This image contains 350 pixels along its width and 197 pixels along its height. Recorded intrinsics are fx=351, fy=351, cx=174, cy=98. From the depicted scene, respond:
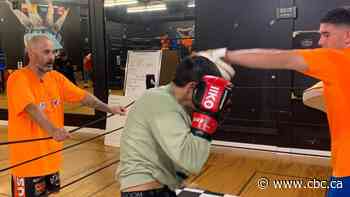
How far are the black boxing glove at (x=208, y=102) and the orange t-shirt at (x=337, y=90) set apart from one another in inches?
17.8

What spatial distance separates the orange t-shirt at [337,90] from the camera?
148cm

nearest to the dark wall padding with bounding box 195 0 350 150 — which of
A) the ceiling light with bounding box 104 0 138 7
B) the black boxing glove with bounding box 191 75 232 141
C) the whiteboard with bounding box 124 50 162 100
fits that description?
the whiteboard with bounding box 124 50 162 100

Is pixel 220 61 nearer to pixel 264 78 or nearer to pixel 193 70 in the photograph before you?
pixel 193 70

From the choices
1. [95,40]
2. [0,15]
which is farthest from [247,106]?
[0,15]

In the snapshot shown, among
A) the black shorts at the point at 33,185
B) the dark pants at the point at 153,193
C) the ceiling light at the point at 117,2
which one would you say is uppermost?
the ceiling light at the point at 117,2

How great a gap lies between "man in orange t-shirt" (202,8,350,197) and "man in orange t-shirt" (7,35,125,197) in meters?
1.33

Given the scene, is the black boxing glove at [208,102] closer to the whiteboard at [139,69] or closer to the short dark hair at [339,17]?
the short dark hair at [339,17]

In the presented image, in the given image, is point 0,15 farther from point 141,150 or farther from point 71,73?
point 141,150

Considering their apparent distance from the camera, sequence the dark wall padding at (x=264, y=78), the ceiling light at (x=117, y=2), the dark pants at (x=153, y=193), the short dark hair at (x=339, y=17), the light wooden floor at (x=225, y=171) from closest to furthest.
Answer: the dark pants at (x=153, y=193) → the short dark hair at (x=339, y=17) → the light wooden floor at (x=225, y=171) → the dark wall padding at (x=264, y=78) → the ceiling light at (x=117, y=2)

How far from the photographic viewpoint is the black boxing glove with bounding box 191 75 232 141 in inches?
48.9

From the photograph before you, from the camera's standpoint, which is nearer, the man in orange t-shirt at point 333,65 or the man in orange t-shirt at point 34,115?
the man in orange t-shirt at point 333,65

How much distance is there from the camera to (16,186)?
8.14ft

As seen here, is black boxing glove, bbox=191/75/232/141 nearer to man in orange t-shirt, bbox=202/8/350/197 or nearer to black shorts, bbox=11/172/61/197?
man in orange t-shirt, bbox=202/8/350/197

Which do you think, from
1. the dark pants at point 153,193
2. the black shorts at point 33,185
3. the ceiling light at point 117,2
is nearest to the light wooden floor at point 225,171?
the black shorts at point 33,185
